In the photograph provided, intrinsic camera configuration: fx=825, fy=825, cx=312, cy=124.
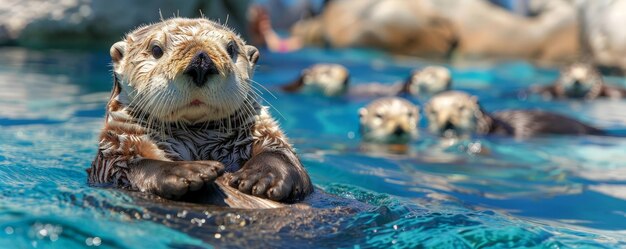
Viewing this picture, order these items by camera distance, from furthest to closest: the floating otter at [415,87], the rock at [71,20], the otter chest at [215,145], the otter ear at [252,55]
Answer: the rock at [71,20] → the floating otter at [415,87] → the otter ear at [252,55] → the otter chest at [215,145]

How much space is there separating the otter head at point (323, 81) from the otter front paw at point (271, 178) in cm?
669

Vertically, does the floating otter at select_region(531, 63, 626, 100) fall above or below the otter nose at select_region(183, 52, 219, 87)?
above

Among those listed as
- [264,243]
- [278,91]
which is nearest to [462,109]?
[278,91]

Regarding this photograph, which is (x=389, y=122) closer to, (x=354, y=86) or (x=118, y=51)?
(x=354, y=86)

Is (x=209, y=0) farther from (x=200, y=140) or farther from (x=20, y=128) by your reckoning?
(x=200, y=140)

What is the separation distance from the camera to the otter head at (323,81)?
9.88 metres

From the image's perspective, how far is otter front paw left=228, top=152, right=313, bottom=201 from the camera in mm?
2951

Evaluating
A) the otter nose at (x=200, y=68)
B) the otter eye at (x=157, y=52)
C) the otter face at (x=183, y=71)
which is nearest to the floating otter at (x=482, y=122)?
the otter face at (x=183, y=71)

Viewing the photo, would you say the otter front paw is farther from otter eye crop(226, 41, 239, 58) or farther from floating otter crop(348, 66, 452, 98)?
floating otter crop(348, 66, 452, 98)

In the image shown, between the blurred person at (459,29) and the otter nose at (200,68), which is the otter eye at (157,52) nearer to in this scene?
the otter nose at (200,68)

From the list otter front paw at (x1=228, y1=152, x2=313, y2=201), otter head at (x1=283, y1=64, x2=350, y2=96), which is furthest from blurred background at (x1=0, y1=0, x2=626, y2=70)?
otter front paw at (x1=228, y1=152, x2=313, y2=201)

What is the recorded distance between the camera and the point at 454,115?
7543 millimetres

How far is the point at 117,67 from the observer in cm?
338

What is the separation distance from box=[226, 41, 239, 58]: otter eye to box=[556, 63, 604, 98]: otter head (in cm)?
768
